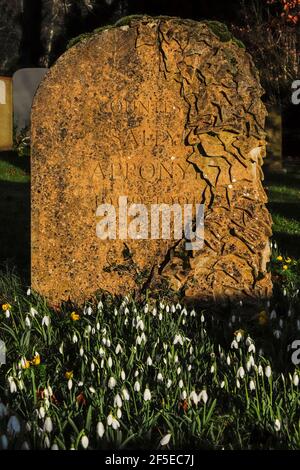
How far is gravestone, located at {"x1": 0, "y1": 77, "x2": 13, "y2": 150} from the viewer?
16.2 metres

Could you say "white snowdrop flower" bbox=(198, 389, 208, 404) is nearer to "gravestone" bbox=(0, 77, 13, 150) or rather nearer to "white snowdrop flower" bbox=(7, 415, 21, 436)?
"white snowdrop flower" bbox=(7, 415, 21, 436)

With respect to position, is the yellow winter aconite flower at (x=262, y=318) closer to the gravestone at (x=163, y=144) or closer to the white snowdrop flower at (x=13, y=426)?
the gravestone at (x=163, y=144)

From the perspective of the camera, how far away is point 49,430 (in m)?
3.91

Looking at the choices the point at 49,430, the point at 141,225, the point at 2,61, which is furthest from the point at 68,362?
the point at 2,61

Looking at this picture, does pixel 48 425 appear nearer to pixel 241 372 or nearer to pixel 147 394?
pixel 147 394

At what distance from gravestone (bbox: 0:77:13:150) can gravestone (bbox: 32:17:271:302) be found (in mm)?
10112

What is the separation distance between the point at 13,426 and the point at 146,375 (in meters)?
0.97

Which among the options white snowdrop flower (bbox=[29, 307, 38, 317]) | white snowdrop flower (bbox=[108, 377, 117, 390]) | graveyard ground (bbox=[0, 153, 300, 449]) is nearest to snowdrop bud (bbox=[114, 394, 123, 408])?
graveyard ground (bbox=[0, 153, 300, 449])

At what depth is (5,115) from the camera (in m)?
16.4

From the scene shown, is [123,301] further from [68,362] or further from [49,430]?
[49,430]

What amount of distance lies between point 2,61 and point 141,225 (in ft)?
45.0

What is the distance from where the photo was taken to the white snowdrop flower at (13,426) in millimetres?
3918

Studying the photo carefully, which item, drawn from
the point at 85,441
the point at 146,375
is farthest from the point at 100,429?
the point at 146,375
